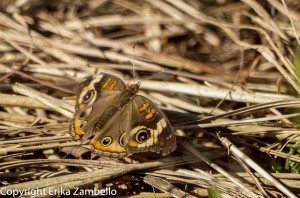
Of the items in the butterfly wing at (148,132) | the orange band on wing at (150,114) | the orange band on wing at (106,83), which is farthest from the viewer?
the orange band on wing at (106,83)

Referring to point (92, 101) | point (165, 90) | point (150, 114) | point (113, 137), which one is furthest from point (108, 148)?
point (165, 90)

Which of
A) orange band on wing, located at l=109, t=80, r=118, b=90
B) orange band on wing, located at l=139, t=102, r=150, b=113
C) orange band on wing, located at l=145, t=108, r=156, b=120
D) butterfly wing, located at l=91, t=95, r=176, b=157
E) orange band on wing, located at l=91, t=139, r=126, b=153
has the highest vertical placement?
orange band on wing, located at l=109, t=80, r=118, b=90

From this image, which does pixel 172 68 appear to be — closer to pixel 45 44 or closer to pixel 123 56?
pixel 123 56

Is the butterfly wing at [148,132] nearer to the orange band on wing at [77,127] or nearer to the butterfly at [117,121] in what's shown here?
the butterfly at [117,121]

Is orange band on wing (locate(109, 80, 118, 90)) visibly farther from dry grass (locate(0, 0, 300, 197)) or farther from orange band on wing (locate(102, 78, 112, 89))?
dry grass (locate(0, 0, 300, 197))

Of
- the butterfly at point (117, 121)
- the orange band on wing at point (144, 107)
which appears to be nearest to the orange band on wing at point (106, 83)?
the butterfly at point (117, 121)

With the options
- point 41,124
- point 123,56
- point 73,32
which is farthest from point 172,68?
point 41,124

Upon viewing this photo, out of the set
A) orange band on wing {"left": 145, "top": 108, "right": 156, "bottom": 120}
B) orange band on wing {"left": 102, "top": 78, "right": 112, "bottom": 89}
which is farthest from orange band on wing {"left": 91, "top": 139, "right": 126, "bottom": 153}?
orange band on wing {"left": 102, "top": 78, "right": 112, "bottom": 89}

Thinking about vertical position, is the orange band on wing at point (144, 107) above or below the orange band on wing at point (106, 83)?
below
